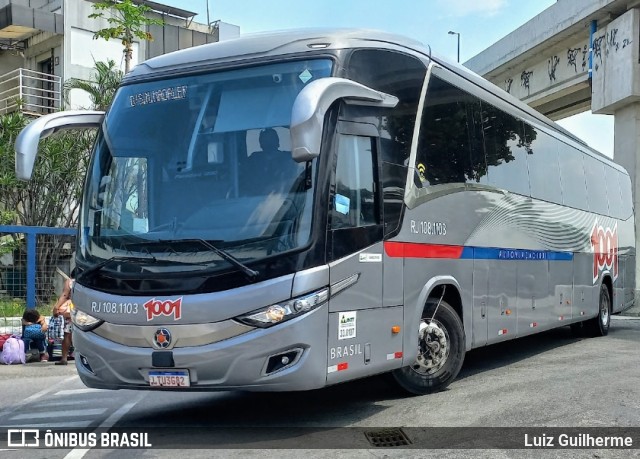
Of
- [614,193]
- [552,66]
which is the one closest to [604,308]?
[614,193]

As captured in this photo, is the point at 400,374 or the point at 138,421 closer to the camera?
the point at 138,421

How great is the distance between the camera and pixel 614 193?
55.6ft

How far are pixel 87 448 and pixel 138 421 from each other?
1.12m

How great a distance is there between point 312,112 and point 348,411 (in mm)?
3234

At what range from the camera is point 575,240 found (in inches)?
527

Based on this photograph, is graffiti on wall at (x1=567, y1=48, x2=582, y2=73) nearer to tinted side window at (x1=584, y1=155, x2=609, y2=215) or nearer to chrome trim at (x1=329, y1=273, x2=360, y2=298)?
tinted side window at (x1=584, y1=155, x2=609, y2=215)

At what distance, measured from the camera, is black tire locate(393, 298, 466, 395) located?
8.09 m

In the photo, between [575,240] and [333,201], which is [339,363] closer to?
[333,201]

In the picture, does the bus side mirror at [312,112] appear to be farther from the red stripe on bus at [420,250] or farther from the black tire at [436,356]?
the black tire at [436,356]

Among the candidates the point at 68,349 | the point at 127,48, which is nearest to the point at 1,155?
the point at 127,48

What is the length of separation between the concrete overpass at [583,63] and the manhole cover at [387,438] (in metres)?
18.8

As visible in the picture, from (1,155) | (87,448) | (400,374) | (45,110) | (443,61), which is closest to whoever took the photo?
(87,448)

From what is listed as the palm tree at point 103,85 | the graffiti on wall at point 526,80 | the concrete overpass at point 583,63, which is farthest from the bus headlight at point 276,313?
the graffiti on wall at point 526,80

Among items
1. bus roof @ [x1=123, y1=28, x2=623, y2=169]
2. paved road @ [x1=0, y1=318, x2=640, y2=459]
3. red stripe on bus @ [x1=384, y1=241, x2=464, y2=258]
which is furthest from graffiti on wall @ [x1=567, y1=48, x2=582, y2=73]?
bus roof @ [x1=123, y1=28, x2=623, y2=169]
